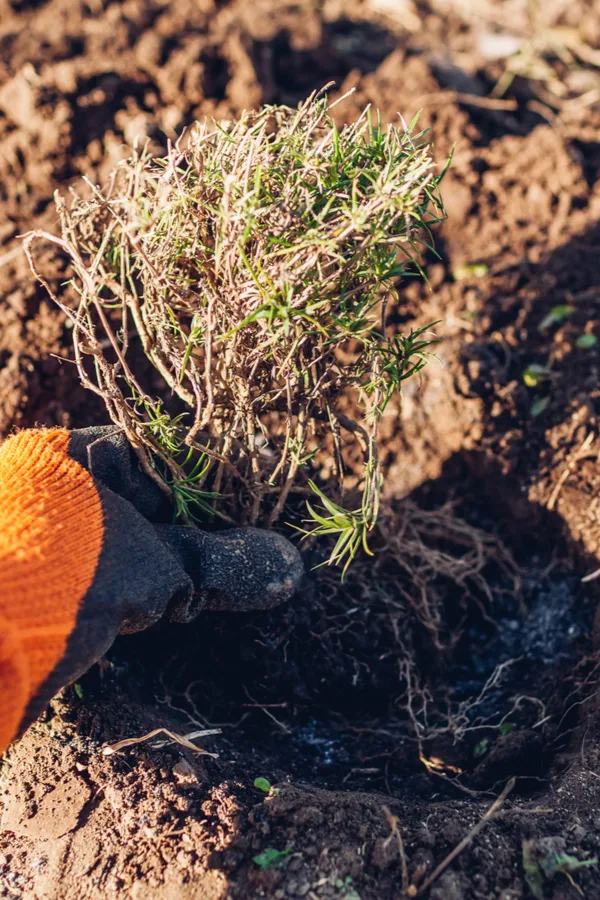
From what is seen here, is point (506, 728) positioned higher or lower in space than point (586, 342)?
lower

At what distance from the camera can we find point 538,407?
3.04 metres

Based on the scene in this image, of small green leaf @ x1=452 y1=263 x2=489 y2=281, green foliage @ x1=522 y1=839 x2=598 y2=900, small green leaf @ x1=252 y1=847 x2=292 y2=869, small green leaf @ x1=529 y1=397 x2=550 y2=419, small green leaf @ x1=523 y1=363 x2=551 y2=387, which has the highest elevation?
small green leaf @ x1=452 y1=263 x2=489 y2=281

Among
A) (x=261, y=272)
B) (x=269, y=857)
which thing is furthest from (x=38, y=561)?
(x=269, y=857)

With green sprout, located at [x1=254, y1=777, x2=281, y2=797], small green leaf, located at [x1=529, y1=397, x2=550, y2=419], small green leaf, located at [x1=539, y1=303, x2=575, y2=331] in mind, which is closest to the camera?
green sprout, located at [x1=254, y1=777, x2=281, y2=797]

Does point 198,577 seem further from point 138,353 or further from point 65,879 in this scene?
point 138,353

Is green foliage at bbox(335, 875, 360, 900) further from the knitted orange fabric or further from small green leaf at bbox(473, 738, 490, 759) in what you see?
the knitted orange fabric

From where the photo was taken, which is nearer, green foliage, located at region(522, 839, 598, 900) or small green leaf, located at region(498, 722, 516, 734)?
green foliage, located at region(522, 839, 598, 900)

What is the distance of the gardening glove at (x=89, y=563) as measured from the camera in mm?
1673

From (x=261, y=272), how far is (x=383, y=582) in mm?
1407

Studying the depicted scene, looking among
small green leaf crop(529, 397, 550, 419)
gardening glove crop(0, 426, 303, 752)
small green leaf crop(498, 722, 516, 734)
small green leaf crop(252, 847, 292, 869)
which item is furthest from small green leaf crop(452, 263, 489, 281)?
small green leaf crop(252, 847, 292, 869)

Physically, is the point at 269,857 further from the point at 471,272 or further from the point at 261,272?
the point at 471,272

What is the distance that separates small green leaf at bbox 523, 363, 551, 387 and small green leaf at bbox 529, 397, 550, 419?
81mm

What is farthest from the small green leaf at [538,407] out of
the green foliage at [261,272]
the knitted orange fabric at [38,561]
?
the knitted orange fabric at [38,561]

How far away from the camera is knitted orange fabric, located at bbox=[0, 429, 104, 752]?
1.64 metres
